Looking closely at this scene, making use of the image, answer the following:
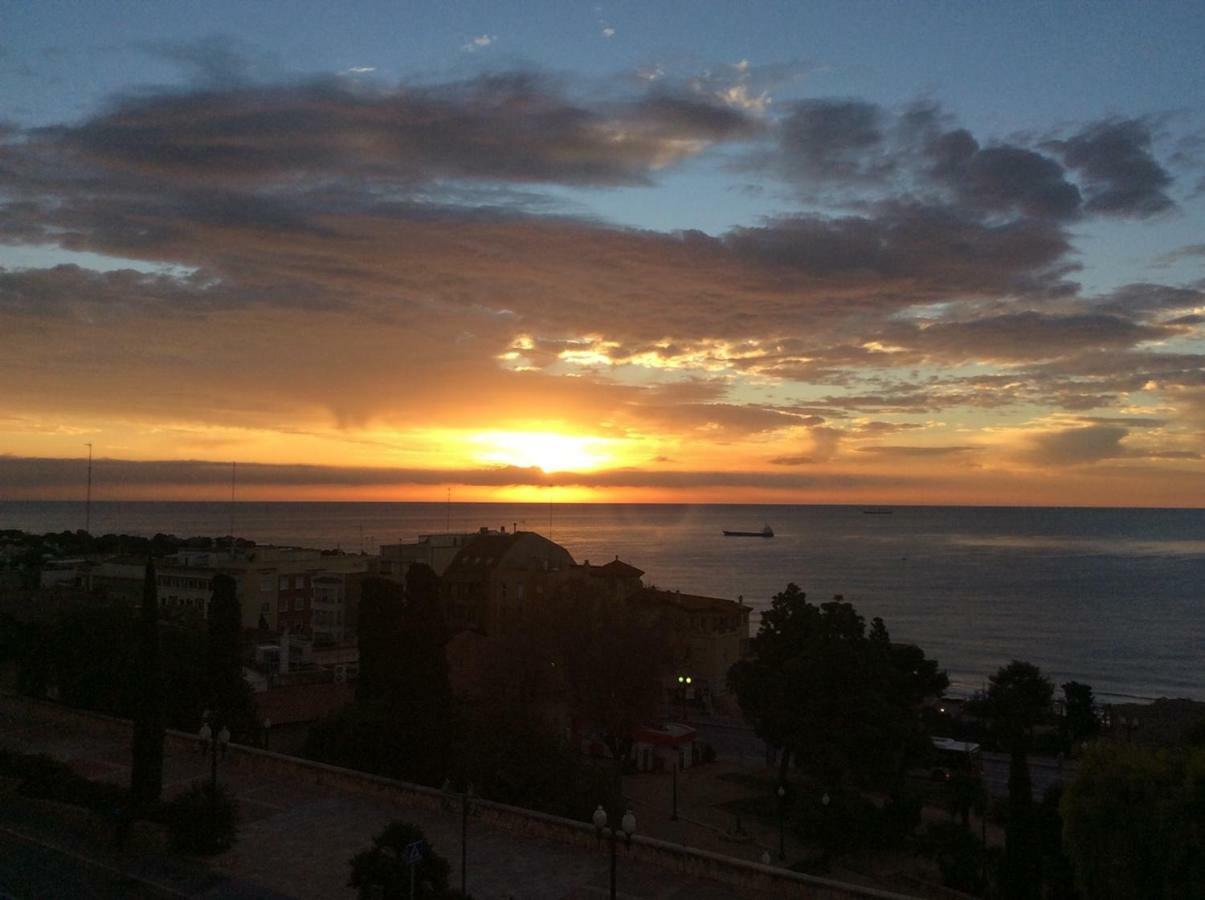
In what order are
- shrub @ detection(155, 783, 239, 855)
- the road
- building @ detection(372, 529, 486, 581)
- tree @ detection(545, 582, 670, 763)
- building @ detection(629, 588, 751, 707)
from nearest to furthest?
the road, shrub @ detection(155, 783, 239, 855), tree @ detection(545, 582, 670, 763), building @ detection(629, 588, 751, 707), building @ detection(372, 529, 486, 581)

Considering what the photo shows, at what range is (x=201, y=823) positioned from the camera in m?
19.8

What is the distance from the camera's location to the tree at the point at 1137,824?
1493 cm

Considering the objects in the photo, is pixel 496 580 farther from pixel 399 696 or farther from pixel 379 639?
pixel 399 696

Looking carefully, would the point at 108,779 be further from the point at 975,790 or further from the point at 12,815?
the point at 975,790

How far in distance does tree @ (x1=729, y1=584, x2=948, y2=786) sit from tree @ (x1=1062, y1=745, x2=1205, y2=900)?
48.0ft

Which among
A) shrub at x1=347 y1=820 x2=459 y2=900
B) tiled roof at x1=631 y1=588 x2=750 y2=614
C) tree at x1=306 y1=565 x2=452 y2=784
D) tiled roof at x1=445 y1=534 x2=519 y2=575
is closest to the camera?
shrub at x1=347 y1=820 x2=459 y2=900

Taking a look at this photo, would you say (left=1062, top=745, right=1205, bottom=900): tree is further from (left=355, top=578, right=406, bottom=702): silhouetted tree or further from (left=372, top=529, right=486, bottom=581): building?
(left=372, top=529, right=486, bottom=581): building

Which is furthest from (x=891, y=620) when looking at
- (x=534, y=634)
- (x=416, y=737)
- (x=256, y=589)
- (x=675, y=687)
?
(x=416, y=737)

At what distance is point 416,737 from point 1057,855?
19.3 meters

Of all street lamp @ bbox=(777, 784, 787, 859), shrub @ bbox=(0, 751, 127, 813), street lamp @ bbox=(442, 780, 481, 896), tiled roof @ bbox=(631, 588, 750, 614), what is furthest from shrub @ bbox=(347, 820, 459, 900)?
tiled roof @ bbox=(631, 588, 750, 614)

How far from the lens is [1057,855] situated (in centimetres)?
2392

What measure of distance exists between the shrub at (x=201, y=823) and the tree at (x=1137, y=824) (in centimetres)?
1678

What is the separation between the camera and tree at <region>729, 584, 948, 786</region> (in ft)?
102

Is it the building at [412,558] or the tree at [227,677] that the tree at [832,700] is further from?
the building at [412,558]
